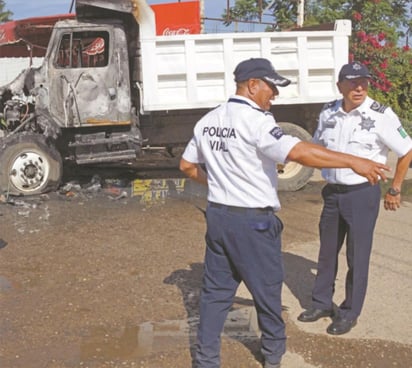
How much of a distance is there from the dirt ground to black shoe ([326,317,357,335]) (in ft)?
0.18

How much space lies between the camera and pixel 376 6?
61.9 ft

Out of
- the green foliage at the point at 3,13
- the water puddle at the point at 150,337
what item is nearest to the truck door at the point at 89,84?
the water puddle at the point at 150,337

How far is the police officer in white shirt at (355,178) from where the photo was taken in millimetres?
4199

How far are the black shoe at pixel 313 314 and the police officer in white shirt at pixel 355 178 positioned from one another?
0.44ft

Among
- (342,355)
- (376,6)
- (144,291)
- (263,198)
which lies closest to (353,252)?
(342,355)

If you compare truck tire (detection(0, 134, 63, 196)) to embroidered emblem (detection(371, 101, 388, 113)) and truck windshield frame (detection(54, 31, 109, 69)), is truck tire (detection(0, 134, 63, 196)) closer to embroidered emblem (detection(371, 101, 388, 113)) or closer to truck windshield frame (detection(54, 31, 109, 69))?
truck windshield frame (detection(54, 31, 109, 69))

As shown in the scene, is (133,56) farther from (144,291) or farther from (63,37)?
(144,291)

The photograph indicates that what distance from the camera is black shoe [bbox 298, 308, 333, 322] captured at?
15.0 ft

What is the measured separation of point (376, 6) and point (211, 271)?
667 inches

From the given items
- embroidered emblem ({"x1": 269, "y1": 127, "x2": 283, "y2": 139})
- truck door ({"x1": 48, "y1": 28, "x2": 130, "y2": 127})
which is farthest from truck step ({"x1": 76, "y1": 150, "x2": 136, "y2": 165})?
embroidered emblem ({"x1": 269, "y1": 127, "x2": 283, "y2": 139})

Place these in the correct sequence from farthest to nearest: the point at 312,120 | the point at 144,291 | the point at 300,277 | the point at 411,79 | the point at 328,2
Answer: the point at 328,2 → the point at 411,79 → the point at 312,120 → the point at 300,277 → the point at 144,291

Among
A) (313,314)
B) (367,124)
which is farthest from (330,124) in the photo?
(313,314)

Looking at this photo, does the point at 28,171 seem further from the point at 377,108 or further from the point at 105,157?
the point at 377,108

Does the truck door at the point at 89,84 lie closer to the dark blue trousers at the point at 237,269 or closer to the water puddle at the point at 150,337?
the water puddle at the point at 150,337
